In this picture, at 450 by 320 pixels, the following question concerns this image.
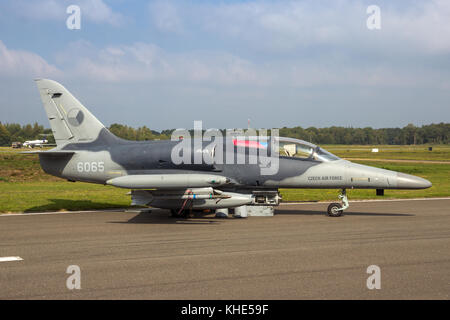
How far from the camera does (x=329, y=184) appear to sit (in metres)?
14.5

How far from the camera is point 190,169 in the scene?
14.9 m

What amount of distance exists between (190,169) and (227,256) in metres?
6.31

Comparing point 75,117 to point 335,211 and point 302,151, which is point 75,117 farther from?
point 335,211

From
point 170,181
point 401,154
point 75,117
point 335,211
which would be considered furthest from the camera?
point 401,154

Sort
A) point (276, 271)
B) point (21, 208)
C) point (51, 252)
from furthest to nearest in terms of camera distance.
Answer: point (21, 208) < point (51, 252) < point (276, 271)

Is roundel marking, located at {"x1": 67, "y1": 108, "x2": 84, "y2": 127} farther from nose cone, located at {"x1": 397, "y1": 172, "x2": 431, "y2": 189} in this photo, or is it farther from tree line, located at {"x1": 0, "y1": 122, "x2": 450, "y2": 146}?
tree line, located at {"x1": 0, "y1": 122, "x2": 450, "y2": 146}

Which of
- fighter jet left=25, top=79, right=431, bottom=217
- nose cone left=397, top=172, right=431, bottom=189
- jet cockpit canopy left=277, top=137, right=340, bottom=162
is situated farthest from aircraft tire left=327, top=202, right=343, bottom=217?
nose cone left=397, top=172, right=431, bottom=189

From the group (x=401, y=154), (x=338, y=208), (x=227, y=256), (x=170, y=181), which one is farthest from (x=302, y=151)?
(x=401, y=154)

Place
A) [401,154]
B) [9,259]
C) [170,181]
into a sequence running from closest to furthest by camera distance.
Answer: [9,259] < [170,181] < [401,154]

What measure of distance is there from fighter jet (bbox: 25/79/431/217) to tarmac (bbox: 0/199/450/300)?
2.69 ft

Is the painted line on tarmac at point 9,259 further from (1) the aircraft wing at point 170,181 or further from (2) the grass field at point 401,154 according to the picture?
(2) the grass field at point 401,154
